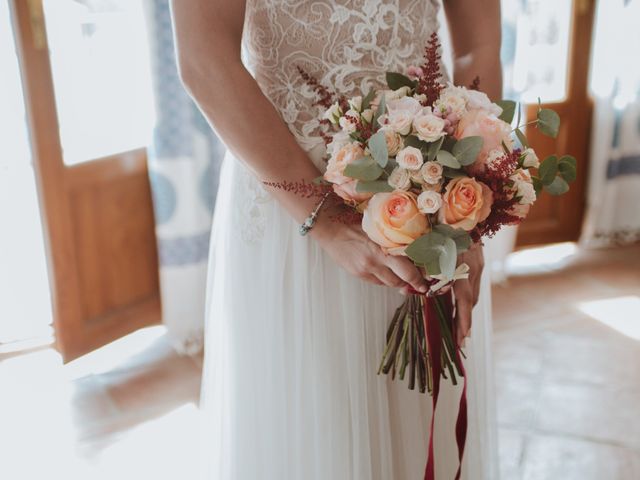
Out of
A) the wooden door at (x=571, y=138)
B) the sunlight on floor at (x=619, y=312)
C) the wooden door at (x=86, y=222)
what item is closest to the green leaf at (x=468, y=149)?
the wooden door at (x=86, y=222)

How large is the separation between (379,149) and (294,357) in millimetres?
464

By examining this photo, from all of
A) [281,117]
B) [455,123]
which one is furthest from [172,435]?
[455,123]

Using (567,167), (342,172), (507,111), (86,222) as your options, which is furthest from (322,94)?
(86,222)

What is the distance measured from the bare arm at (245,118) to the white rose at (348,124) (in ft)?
0.45

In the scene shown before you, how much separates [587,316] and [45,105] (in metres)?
2.35

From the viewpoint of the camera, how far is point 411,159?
885mm

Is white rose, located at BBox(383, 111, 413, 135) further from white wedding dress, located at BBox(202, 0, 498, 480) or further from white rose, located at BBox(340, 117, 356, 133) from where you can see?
white wedding dress, located at BBox(202, 0, 498, 480)

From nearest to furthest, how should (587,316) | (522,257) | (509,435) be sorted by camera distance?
(509,435) → (587,316) → (522,257)

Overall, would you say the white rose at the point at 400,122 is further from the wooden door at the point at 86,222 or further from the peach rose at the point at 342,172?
the wooden door at the point at 86,222

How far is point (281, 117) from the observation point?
3.65 feet

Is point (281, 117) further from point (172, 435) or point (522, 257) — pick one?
point (522, 257)

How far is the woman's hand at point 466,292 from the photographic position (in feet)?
3.78

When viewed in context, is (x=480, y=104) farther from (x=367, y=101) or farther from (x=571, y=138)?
(x=571, y=138)

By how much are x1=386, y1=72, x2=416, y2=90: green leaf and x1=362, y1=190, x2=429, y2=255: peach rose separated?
20 cm
